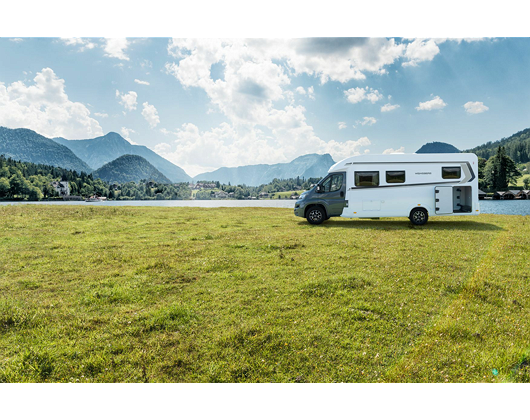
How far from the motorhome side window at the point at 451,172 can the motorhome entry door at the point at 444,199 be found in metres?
0.86

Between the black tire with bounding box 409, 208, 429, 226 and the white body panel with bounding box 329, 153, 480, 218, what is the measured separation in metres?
0.31

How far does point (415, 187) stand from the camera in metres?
19.5

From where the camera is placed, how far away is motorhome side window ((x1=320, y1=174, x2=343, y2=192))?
66.5 feet

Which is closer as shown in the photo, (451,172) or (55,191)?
(451,172)

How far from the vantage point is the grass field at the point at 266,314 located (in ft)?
14.5

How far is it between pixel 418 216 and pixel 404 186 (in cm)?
240

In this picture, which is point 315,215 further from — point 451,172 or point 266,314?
point 266,314

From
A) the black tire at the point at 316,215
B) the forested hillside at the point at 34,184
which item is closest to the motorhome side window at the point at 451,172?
the black tire at the point at 316,215

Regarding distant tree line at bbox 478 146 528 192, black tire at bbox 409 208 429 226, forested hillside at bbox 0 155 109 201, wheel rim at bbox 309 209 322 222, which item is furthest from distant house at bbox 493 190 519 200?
forested hillside at bbox 0 155 109 201

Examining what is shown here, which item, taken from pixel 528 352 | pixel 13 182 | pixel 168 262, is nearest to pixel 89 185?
pixel 13 182

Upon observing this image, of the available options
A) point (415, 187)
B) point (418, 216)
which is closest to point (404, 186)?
point (415, 187)

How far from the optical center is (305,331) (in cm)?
546
